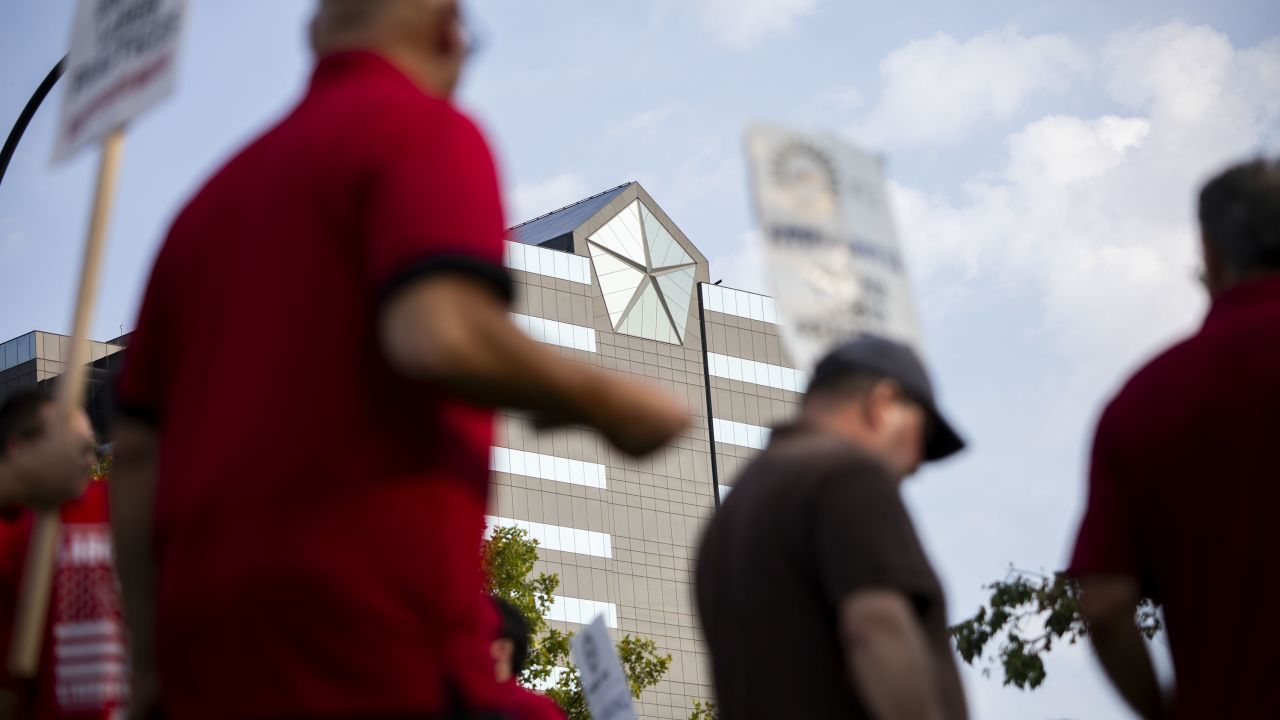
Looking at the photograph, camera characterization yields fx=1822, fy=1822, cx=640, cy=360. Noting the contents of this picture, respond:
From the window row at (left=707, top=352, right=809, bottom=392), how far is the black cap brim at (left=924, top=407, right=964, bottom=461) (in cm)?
8157

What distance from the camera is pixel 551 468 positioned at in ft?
257

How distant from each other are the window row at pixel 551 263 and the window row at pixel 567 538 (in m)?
11.0

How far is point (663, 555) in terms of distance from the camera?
81.8 metres

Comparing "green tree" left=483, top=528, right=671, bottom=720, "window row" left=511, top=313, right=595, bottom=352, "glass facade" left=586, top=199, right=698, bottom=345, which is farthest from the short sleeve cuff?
"glass facade" left=586, top=199, right=698, bottom=345

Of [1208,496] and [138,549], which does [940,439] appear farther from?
[138,549]

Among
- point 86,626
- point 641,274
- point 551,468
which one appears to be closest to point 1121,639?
point 86,626

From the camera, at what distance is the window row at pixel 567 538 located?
249 ft

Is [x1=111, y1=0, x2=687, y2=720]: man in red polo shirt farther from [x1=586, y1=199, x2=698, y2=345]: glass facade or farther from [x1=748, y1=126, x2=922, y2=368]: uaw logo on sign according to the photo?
[x1=586, y1=199, x2=698, y2=345]: glass facade

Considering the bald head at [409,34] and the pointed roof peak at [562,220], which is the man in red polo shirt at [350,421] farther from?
the pointed roof peak at [562,220]

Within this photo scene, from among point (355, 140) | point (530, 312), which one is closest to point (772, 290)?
point (355, 140)

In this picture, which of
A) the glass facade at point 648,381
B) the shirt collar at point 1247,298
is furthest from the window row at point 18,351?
the shirt collar at point 1247,298

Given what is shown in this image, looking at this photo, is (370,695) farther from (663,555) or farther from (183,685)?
(663,555)

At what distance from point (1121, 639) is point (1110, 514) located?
0.85ft

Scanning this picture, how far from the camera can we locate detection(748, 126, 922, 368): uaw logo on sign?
366 centimetres
